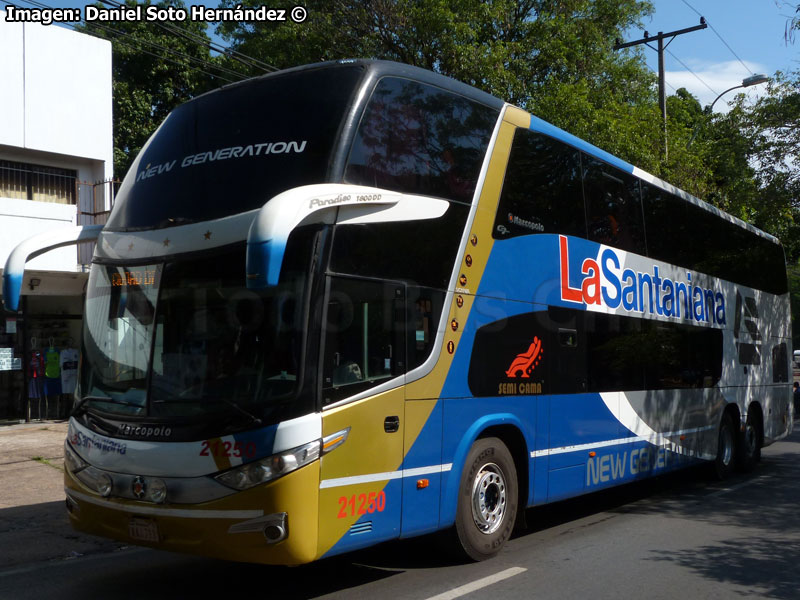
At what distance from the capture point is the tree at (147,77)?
89.6 ft

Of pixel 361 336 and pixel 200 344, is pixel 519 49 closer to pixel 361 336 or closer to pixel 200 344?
pixel 361 336

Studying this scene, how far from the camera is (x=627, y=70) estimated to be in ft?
75.2

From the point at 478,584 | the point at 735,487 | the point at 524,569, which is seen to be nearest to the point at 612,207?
the point at 524,569

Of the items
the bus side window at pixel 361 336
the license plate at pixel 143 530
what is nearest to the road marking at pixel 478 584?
the bus side window at pixel 361 336

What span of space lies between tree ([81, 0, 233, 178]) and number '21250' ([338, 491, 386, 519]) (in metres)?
22.5

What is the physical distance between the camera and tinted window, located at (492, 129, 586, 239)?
7.88 meters

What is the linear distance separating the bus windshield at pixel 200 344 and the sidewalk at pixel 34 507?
2494 mm

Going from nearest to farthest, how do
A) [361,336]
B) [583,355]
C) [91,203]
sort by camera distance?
1. [361,336]
2. [583,355]
3. [91,203]

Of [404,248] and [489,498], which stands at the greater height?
[404,248]

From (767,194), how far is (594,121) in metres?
4.24

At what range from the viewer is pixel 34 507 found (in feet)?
31.8

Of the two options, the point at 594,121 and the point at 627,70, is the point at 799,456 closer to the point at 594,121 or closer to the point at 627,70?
the point at 594,121

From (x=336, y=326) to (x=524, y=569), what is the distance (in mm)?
2818

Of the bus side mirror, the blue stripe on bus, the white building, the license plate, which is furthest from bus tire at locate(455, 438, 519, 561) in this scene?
the white building
